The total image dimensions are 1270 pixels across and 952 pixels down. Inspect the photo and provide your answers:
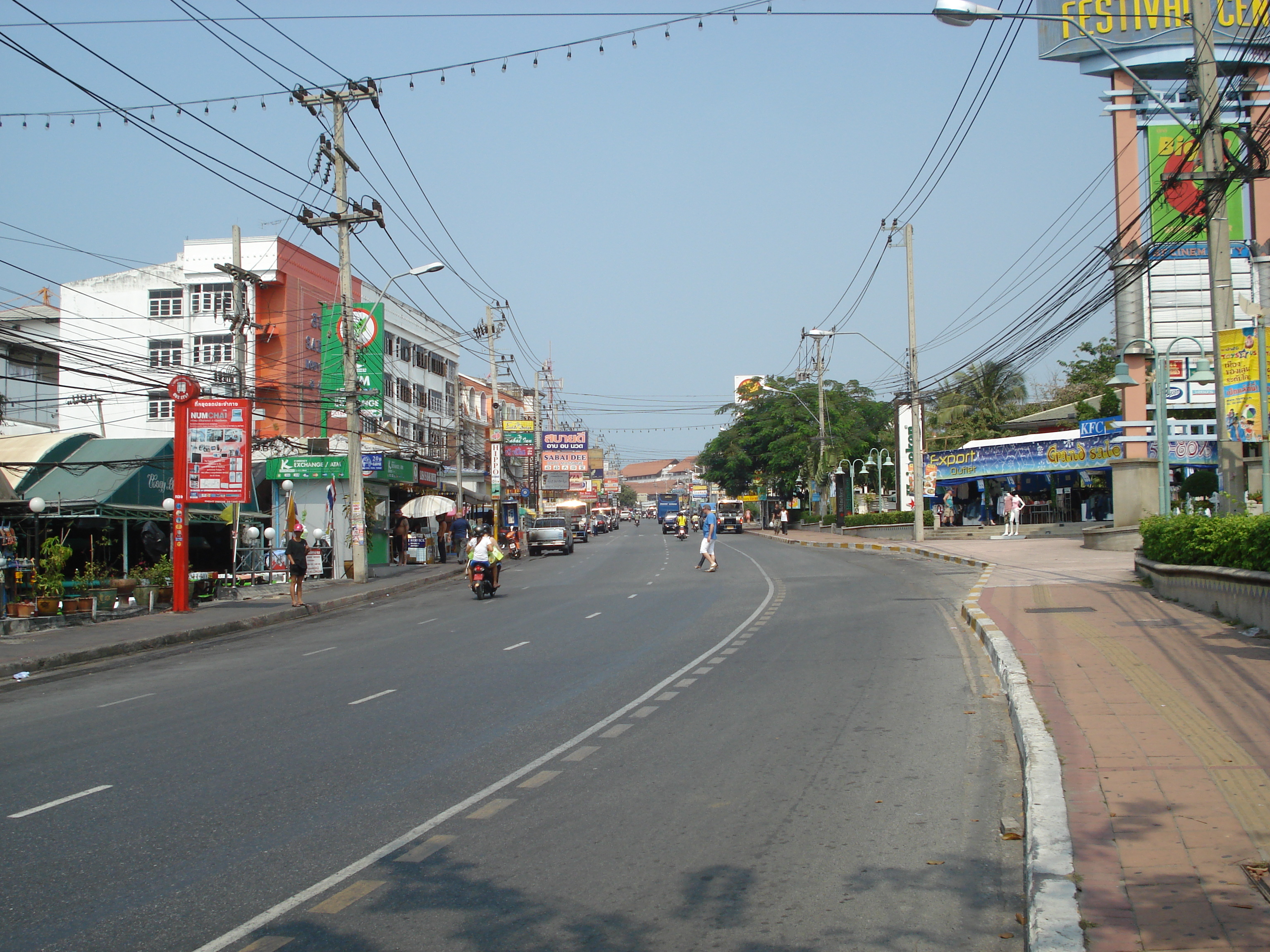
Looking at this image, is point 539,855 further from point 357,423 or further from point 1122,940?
point 357,423

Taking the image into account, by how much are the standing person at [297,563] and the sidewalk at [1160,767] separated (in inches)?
611

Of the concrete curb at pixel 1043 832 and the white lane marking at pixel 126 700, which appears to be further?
the white lane marking at pixel 126 700

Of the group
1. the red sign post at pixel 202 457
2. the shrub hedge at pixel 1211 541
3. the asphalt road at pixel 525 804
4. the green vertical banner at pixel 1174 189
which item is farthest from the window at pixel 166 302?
the shrub hedge at pixel 1211 541

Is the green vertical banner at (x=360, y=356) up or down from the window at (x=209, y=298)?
down

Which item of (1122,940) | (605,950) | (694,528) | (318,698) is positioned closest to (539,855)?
(605,950)

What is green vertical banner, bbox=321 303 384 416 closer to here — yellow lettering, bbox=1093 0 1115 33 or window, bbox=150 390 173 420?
window, bbox=150 390 173 420

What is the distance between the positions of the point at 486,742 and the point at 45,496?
854 inches

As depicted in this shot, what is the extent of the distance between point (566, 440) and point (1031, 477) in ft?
134

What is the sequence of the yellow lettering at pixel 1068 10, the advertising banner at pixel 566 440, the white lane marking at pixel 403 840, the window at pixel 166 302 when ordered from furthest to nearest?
the advertising banner at pixel 566 440 → the window at pixel 166 302 → the yellow lettering at pixel 1068 10 → the white lane marking at pixel 403 840

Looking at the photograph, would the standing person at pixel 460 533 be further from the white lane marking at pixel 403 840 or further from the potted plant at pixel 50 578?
the white lane marking at pixel 403 840

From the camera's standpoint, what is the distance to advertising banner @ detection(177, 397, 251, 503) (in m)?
22.5

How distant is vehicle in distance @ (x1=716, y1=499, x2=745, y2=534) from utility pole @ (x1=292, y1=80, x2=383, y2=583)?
49.9 meters

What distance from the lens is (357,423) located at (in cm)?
2978

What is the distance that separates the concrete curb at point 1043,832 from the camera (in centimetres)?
430
